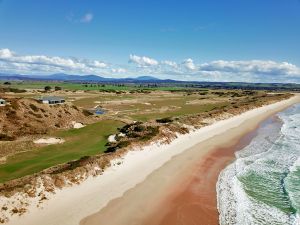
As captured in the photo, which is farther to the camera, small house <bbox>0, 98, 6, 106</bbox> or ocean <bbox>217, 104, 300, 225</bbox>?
small house <bbox>0, 98, 6, 106</bbox>

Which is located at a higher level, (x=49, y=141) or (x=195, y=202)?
(x=195, y=202)

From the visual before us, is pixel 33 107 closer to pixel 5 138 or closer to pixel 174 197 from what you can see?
pixel 5 138

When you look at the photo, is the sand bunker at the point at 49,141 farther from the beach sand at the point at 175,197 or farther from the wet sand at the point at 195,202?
the wet sand at the point at 195,202

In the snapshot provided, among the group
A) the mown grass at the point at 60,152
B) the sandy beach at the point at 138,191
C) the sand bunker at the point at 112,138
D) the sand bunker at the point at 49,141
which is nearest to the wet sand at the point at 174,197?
the sandy beach at the point at 138,191

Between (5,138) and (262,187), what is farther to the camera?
(5,138)

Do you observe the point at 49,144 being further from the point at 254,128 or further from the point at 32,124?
the point at 254,128

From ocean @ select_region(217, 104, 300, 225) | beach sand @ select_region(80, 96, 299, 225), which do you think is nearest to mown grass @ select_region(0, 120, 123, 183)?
beach sand @ select_region(80, 96, 299, 225)

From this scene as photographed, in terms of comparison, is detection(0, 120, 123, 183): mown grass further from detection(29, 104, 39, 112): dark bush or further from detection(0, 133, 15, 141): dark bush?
detection(29, 104, 39, 112): dark bush

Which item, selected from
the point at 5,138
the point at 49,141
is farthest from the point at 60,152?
the point at 5,138
